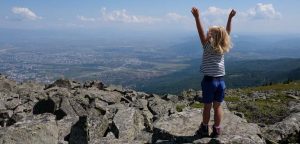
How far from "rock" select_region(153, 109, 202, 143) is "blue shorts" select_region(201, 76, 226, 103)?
1901 mm

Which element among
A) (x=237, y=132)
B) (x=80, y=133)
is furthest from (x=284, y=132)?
(x=80, y=133)

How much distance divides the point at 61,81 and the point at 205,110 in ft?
127

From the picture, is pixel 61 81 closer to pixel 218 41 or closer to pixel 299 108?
pixel 299 108

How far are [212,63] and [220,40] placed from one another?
3.31ft

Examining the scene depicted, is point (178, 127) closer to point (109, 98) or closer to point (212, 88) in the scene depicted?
point (212, 88)

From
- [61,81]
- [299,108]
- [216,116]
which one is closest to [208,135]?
[216,116]

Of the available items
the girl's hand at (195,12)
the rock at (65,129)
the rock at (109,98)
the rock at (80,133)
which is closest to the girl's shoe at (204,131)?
the girl's hand at (195,12)

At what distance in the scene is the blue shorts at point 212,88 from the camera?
15.8 metres

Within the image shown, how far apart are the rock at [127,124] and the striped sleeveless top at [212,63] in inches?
262

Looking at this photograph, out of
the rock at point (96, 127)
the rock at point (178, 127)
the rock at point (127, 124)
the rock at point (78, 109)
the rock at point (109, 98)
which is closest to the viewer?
the rock at point (178, 127)

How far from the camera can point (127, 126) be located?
21.6 meters

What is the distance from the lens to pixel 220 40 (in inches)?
604

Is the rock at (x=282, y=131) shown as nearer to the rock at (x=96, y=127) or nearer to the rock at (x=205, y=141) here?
the rock at (x=205, y=141)

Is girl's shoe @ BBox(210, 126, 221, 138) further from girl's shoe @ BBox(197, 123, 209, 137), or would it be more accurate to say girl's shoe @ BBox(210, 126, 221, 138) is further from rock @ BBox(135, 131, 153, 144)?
rock @ BBox(135, 131, 153, 144)
